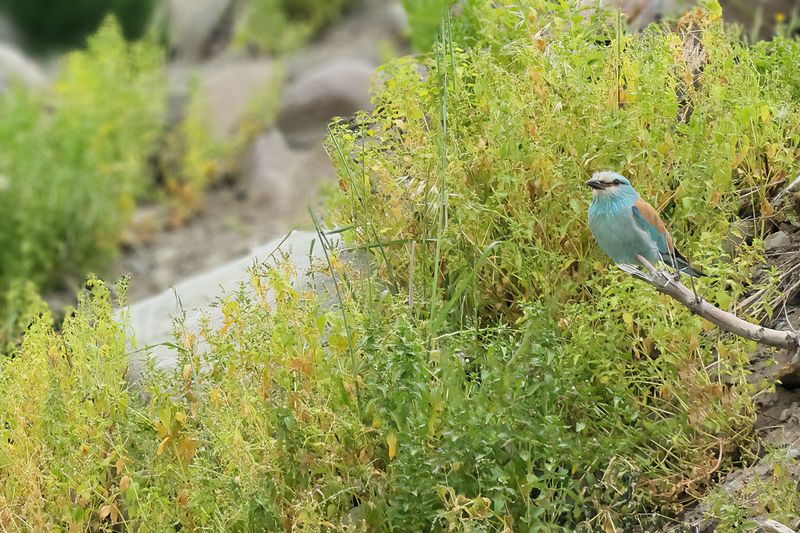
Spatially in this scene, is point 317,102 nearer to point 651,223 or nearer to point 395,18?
point 395,18

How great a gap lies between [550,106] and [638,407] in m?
1.01

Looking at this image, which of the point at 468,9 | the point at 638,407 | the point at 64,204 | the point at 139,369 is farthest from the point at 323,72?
the point at 638,407

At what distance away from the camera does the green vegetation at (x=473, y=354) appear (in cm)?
277

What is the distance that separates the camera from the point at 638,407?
2982mm

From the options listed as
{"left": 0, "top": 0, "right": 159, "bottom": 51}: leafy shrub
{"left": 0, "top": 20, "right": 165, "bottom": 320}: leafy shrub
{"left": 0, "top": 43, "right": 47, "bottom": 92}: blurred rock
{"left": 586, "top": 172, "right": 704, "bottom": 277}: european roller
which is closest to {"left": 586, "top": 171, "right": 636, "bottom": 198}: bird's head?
{"left": 586, "top": 172, "right": 704, "bottom": 277}: european roller

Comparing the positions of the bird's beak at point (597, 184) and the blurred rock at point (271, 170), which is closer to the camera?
the bird's beak at point (597, 184)

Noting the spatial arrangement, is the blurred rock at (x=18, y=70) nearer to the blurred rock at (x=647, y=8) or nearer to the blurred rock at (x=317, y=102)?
the blurred rock at (x=317, y=102)

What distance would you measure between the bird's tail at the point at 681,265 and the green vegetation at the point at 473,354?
110mm

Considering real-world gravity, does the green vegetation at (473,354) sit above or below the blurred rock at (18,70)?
below

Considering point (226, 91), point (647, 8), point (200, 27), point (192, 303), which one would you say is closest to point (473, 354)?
point (192, 303)

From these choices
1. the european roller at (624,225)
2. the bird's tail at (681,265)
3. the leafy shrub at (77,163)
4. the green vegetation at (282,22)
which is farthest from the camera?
the green vegetation at (282,22)

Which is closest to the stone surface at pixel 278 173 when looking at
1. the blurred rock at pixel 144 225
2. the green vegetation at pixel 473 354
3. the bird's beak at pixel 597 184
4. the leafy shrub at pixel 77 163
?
the blurred rock at pixel 144 225

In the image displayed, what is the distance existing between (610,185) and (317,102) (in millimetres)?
6428

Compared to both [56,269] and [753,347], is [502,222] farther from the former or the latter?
[56,269]
